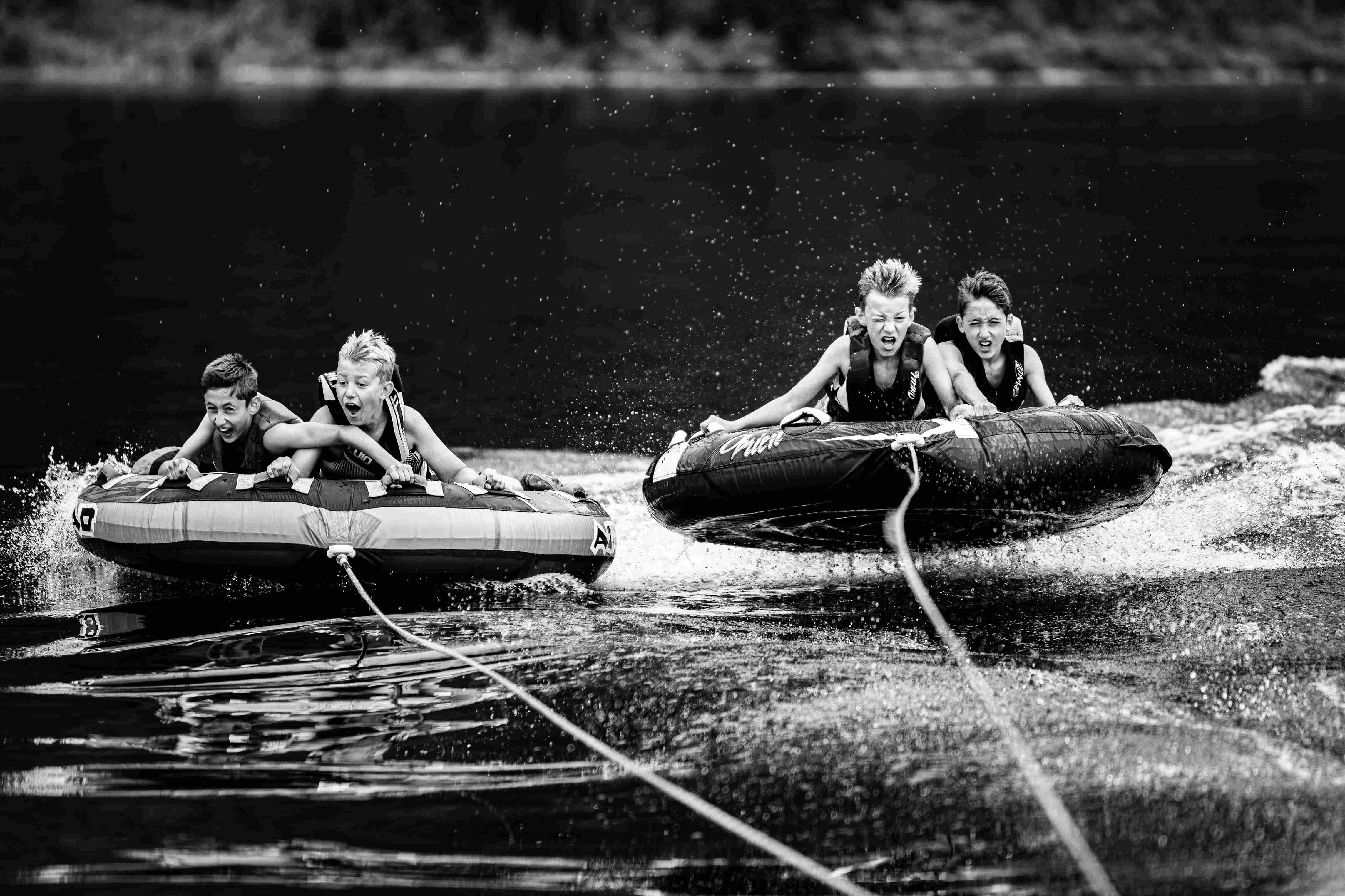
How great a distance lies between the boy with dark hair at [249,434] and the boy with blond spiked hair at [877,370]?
1669 mm

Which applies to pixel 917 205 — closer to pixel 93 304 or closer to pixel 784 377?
pixel 784 377

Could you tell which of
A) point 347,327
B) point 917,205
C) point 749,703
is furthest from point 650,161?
point 749,703

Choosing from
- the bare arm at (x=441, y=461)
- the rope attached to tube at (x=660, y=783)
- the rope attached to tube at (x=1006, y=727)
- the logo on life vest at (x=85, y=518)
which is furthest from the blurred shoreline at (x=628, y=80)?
the rope attached to tube at (x=660, y=783)

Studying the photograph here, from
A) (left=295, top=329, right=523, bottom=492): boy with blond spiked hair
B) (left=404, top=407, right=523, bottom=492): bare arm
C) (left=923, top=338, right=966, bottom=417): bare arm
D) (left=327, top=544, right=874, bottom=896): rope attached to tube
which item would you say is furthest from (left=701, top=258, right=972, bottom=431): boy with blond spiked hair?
(left=327, top=544, right=874, bottom=896): rope attached to tube

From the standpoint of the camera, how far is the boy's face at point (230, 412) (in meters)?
7.55

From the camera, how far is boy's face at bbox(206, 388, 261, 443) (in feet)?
24.8

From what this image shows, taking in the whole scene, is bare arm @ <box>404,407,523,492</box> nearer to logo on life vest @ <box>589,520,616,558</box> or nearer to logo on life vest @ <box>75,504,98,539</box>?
logo on life vest @ <box>589,520,616,558</box>

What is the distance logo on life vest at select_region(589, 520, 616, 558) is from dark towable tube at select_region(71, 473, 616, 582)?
0.7 inches

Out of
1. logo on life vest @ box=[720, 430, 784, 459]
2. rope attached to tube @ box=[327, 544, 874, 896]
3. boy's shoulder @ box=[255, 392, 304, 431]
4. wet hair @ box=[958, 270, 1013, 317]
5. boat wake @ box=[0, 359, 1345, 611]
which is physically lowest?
rope attached to tube @ box=[327, 544, 874, 896]

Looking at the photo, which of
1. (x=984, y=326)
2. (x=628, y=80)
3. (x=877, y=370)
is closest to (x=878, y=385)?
(x=877, y=370)

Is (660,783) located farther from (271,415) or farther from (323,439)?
(271,415)

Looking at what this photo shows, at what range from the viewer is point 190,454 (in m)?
7.85

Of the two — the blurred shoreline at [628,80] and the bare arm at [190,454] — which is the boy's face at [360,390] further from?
the blurred shoreline at [628,80]

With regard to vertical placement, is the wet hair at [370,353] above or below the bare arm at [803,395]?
above
